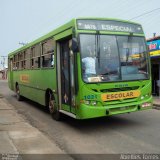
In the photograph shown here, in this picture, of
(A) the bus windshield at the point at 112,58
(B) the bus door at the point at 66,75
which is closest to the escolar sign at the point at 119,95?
(A) the bus windshield at the point at 112,58

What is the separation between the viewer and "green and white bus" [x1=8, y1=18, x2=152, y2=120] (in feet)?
25.4

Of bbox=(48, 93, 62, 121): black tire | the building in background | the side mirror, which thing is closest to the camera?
the side mirror

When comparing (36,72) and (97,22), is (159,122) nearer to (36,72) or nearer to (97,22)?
(97,22)

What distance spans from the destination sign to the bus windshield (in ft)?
0.71

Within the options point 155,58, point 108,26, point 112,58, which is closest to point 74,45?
point 112,58

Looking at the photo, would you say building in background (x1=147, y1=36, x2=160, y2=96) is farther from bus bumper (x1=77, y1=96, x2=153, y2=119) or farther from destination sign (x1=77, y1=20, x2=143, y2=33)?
bus bumper (x1=77, y1=96, x2=153, y2=119)

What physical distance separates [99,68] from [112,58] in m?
0.52

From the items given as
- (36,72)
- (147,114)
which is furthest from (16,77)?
(147,114)

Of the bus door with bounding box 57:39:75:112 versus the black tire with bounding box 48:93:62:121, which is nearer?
the bus door with bounding box 57:39:75:112

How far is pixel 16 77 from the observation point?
1689 cm

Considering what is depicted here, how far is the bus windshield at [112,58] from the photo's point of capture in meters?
7.82

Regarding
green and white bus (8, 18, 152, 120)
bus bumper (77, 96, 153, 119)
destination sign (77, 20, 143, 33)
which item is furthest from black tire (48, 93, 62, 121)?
destination sign (77, 20, 143, 33)

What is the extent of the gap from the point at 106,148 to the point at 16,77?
11365 mm

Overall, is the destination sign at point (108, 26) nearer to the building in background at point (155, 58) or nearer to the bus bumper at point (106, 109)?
the bus bumper at point (106, 109)
